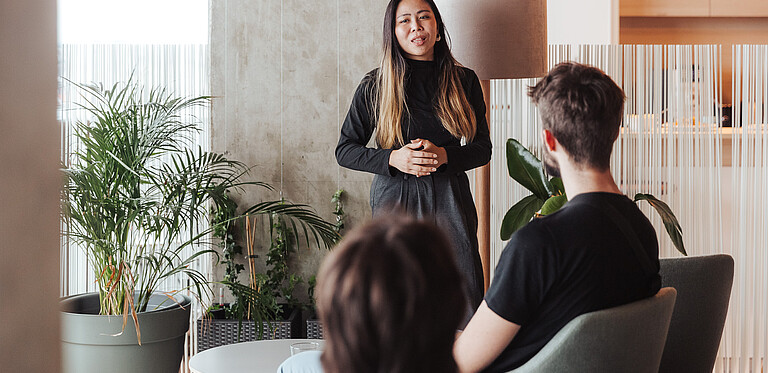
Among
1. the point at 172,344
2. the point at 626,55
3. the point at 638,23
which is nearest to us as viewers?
the point at 172,344

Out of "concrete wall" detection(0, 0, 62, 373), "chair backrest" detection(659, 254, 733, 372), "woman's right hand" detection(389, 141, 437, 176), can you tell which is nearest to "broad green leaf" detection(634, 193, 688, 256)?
"chair backrest" detection(659, 254, 733, 372)

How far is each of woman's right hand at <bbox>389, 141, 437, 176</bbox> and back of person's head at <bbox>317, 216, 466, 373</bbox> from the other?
1.61m

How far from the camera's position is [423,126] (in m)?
2.50

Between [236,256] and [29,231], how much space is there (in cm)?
316

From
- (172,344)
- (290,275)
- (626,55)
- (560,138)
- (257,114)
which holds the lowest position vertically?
(172,344)

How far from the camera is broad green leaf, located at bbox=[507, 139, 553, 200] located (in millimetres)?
2494

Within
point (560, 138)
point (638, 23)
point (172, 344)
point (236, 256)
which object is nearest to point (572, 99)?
point (560, 138)

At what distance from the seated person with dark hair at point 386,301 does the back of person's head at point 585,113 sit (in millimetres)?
691

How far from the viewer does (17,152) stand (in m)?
0.38

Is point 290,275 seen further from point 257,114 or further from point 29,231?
point 29,231

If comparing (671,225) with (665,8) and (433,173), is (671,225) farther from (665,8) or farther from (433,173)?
(665,8)

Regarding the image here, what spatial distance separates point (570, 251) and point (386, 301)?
0.61 m

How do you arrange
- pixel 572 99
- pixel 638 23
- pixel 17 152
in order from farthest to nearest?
pixel 638 23 → pixel 572 99 → pixel 17 152

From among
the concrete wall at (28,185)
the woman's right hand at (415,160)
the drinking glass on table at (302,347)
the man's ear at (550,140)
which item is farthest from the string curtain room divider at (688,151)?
A: the concrete wall at (28,185)
